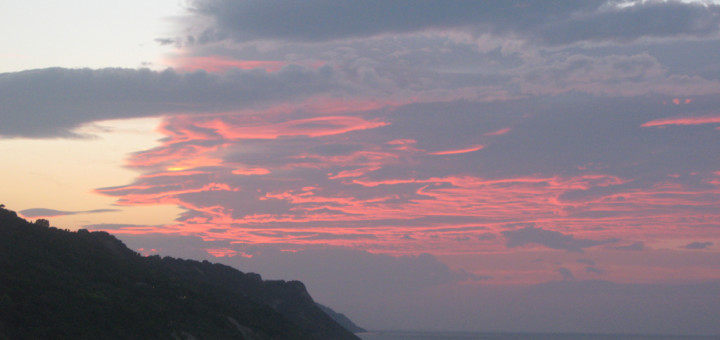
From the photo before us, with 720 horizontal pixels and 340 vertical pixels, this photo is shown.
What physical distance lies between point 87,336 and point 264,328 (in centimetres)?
5133

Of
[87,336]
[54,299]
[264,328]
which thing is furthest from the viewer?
[264,328]

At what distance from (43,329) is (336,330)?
155m

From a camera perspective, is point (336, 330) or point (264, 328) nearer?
point (264, 328)

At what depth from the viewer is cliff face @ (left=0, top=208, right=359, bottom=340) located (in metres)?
53.8

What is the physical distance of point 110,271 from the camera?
266 ft

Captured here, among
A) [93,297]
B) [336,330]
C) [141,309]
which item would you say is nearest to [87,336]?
[93,297]

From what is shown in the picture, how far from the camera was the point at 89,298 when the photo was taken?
6381 cm

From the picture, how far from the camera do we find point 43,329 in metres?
50.2

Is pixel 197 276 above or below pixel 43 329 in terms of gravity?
above

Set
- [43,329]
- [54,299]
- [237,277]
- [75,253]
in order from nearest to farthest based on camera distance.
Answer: [43,329], [54,299], [75,253], [237,277]

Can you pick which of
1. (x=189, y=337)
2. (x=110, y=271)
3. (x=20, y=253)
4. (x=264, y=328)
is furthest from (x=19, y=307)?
(x=264, y=328)

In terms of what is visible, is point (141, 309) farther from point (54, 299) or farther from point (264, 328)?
point (264, 328)

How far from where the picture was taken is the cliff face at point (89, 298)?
53.8 metres

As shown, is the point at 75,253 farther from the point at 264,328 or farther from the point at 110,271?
the point at 264,328
